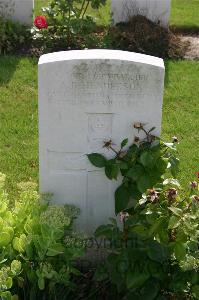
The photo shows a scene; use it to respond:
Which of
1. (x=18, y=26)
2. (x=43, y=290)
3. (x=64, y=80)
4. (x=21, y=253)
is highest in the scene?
(x=18, y=26)

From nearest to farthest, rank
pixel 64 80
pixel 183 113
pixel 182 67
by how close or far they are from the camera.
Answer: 1. pixel 64 80
2. pixel 183 113
3. pixel 182 67

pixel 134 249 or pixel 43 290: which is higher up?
pixel 134 249

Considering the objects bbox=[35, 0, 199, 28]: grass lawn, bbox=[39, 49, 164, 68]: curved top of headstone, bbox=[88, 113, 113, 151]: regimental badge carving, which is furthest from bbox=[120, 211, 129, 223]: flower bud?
bbox=[35, 0, 199, 28]: grass lawn

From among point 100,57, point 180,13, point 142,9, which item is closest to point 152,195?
point 100,57

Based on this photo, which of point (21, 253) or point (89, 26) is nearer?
point (21, 253)

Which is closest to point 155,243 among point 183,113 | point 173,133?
point 173,133

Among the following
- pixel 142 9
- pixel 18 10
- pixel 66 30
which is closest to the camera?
pixel 66 30

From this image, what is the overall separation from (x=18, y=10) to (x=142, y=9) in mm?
1690

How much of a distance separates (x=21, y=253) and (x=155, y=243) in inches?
29.2

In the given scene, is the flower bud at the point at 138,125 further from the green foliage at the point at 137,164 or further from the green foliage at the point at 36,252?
the green foliage at the point at 36,252

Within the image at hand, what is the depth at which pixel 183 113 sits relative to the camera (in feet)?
20.5

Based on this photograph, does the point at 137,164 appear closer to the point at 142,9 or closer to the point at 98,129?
the point at 98,129

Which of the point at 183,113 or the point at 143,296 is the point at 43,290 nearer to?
the point at 143,296

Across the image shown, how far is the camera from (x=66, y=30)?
7.68 metres
